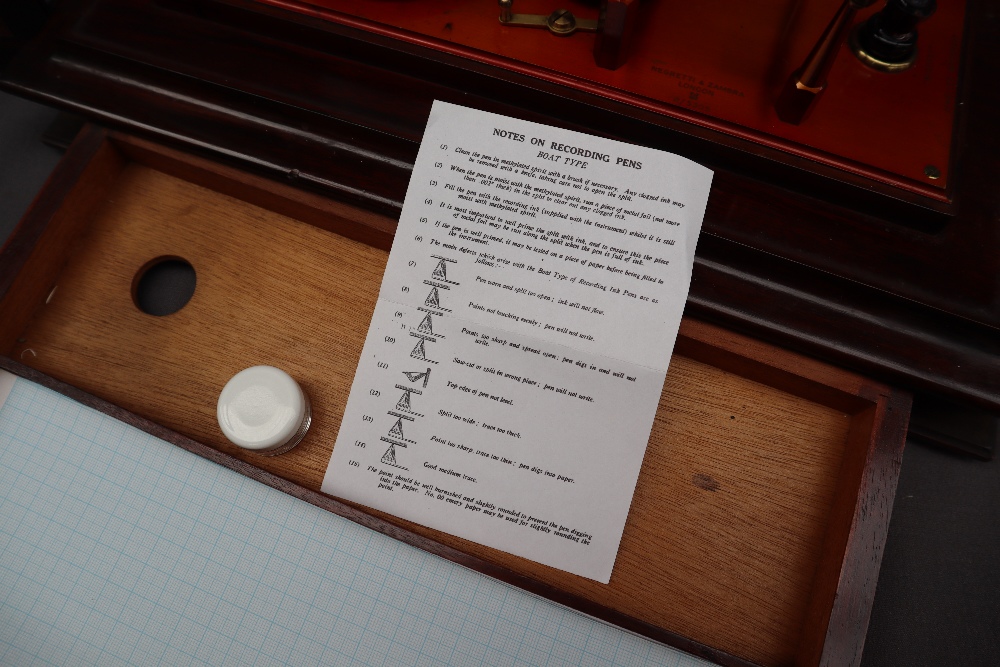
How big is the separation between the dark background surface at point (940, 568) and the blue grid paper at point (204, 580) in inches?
10.0

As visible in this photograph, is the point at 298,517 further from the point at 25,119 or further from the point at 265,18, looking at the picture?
the point at 25,119

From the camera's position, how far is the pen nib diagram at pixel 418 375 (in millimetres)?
576

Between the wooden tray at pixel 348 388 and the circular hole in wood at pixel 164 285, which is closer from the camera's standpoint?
the wooden tray at pixel 348 388

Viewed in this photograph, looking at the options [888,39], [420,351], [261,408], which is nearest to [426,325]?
[420,351]

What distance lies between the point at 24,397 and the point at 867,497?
69cm

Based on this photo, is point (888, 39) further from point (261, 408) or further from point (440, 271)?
point (261, 408)

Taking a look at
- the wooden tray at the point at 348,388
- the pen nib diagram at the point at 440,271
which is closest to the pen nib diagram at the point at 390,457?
the wooden tray at the point at 348,388

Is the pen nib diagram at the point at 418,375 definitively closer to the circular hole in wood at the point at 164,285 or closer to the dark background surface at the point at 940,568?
the circular hole in wood at the point at 164,285

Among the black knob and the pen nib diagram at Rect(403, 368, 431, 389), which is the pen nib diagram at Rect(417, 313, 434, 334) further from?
the black knob

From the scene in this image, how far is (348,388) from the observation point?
1.95 feet

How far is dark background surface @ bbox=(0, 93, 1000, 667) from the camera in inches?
23.8

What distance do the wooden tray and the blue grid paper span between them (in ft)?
0.07

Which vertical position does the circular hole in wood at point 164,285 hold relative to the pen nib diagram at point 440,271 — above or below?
below

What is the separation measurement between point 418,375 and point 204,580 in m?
0.24
